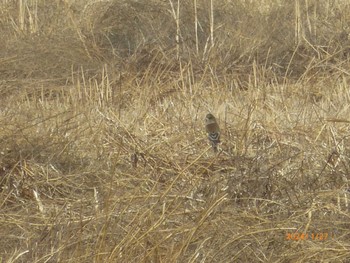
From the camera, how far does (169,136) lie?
198 inches

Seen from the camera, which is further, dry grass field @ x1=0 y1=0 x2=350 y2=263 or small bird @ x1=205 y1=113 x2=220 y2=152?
small bird @ x1=205 y1=113 x2=220 y2=152

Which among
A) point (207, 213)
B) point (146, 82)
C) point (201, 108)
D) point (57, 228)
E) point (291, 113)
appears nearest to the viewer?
point (207, 213)

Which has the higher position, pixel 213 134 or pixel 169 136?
pixel 213 134

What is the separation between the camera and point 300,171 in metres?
4.04

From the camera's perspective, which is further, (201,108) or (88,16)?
(88,16)

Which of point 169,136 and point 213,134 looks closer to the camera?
point 213,134

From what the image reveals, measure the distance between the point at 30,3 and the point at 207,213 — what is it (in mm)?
6126

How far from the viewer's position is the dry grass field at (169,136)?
130 inches

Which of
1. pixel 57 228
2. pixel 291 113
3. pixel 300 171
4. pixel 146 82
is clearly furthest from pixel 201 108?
pixel 57 228

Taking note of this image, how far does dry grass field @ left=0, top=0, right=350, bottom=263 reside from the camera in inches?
130

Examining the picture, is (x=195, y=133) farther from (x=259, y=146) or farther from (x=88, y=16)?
(x=88, y=16)

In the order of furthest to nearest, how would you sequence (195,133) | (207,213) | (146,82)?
1. (146,82)
2. (195,133)
3. (207,213)

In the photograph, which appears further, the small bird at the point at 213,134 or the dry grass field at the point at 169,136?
the small bird at the point at 213,134

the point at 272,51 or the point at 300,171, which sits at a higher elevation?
the point at 300,171
